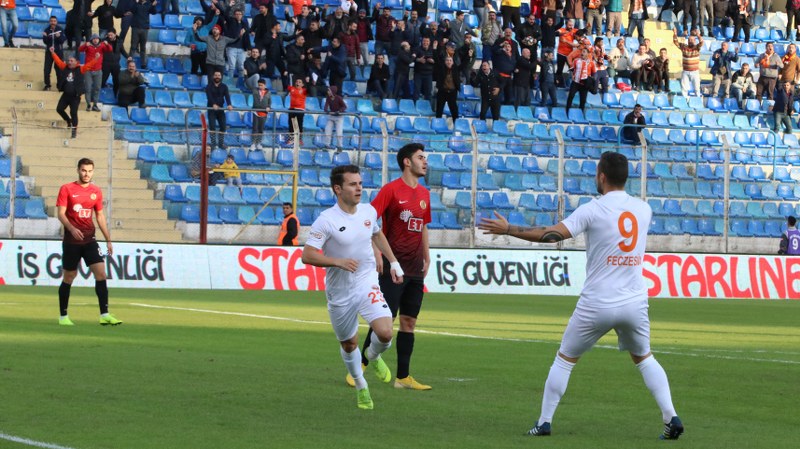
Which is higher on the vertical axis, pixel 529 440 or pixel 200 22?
pixel 200 22

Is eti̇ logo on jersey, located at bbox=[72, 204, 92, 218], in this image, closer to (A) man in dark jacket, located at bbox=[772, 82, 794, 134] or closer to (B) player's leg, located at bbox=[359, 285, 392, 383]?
(B) player's leg, located at bbox=[359, 285, 392, 383]

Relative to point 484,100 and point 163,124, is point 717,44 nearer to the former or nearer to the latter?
point 484,100

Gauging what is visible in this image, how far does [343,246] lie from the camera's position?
446 inches

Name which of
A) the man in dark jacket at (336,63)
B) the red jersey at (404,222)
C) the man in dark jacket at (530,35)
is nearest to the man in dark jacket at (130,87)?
the man in dark jacket at (336,63)

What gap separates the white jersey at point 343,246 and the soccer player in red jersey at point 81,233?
26.0 feet

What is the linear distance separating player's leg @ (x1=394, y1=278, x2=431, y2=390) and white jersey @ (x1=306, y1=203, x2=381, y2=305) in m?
1.40

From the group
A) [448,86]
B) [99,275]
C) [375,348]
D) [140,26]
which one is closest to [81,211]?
[99,275]

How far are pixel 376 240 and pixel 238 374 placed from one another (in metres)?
2.31

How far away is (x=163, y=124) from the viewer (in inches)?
1313

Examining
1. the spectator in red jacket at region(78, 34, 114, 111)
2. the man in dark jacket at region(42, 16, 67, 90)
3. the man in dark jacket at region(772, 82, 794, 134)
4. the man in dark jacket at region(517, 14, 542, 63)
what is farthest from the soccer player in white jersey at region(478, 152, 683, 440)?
the man in dark jacket at region(772, 82, 794, 134)

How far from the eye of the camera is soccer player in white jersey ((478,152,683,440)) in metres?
9.34

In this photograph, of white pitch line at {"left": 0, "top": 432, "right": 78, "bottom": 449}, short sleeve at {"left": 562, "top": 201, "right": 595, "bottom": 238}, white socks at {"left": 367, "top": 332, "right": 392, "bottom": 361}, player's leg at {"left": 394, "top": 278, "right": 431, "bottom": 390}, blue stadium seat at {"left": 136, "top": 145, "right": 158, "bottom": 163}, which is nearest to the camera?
white pitch line at {"left": 0, "top": 432, "right": 78, "bottom": 449}

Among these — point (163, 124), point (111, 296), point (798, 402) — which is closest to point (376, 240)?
point (798, 402)

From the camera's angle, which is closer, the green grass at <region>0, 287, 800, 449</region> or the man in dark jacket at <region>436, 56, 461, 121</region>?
the green grass at <region>0, 287, 800, 449</region>
